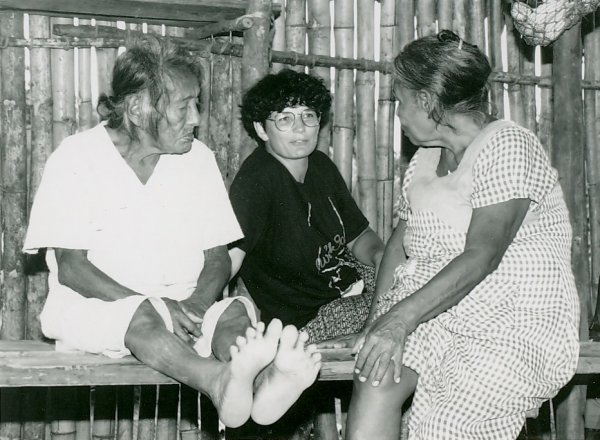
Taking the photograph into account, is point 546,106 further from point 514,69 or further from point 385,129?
point 385,129

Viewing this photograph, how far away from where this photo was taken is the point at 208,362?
119 inches

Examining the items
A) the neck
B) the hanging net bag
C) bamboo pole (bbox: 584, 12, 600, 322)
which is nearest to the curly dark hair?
the neck

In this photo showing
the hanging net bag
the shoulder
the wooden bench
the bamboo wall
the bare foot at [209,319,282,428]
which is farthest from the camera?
the bamboo wall

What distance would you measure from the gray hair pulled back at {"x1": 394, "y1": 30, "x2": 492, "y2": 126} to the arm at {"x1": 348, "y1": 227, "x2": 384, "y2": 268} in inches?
42.7

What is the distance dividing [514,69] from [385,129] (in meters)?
0.86

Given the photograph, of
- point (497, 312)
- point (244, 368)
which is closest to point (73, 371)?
point (244, 368)

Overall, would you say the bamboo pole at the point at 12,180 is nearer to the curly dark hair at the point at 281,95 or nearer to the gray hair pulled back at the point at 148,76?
the gray hair pulled back at the point at 148,76

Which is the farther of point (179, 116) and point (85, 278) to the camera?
point (179, 116)

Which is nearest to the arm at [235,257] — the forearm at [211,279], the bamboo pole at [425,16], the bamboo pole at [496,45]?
the forearm at [211,279]

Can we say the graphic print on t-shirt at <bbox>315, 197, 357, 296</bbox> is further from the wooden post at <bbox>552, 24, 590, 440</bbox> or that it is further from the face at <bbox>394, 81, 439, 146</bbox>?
the wooden post at <bbox>552, 24, 590, 440</bbox>

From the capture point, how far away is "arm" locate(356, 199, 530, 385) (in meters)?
3.04

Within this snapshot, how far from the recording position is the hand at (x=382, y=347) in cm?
303

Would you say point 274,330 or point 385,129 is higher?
point 385,129

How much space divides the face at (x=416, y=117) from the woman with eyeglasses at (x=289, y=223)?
2.46 feet
